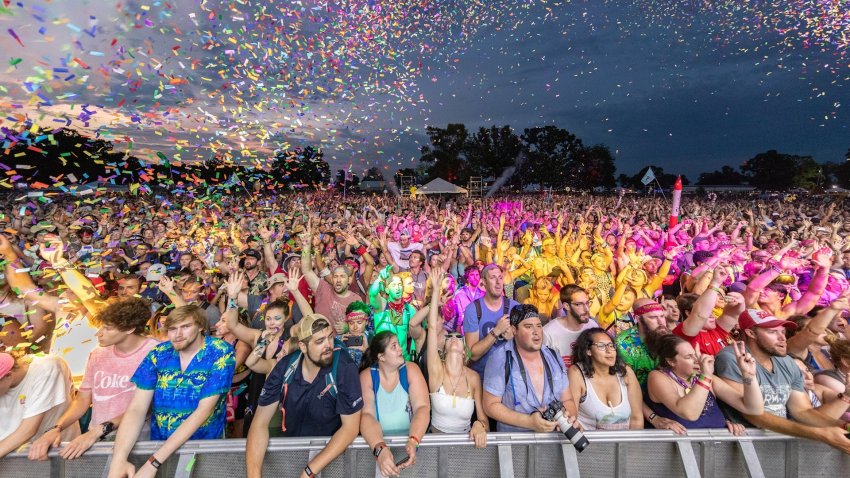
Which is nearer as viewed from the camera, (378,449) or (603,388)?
(378,449)

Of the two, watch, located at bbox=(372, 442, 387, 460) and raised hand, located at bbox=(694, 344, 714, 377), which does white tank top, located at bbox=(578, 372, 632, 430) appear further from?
watch, located at bbox=(372, 442, 387, 460)

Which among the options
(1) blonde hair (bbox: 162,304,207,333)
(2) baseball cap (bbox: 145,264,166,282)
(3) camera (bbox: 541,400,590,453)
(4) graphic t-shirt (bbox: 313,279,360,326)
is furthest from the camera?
(2) baseball cap (bbox: 145,264,166,282)

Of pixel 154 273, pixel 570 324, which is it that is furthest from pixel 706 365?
pixel 154 273

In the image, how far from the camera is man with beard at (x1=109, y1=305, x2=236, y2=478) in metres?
2.69

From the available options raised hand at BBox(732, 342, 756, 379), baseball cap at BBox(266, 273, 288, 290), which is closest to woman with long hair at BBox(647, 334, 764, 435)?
raised hand at BBox(732, 342, 756, 379)

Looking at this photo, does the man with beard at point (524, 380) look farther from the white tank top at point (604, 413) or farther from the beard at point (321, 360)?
the beard at point (321, 360)

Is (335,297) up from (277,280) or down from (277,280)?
down

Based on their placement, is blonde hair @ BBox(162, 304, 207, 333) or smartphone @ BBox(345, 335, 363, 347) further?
smartphone @ BBox(345, 335, 363, 347)

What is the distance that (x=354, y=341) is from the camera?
12.3 feet

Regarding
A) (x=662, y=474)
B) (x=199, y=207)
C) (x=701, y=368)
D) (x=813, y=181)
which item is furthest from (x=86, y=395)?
(x=813, y=181)

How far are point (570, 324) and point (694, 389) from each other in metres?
1.37

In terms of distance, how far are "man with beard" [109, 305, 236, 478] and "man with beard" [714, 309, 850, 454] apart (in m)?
3.54

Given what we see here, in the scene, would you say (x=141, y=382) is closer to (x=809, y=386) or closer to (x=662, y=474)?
(x=662, y=474)

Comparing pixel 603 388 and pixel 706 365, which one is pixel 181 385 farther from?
pixel 706 365
